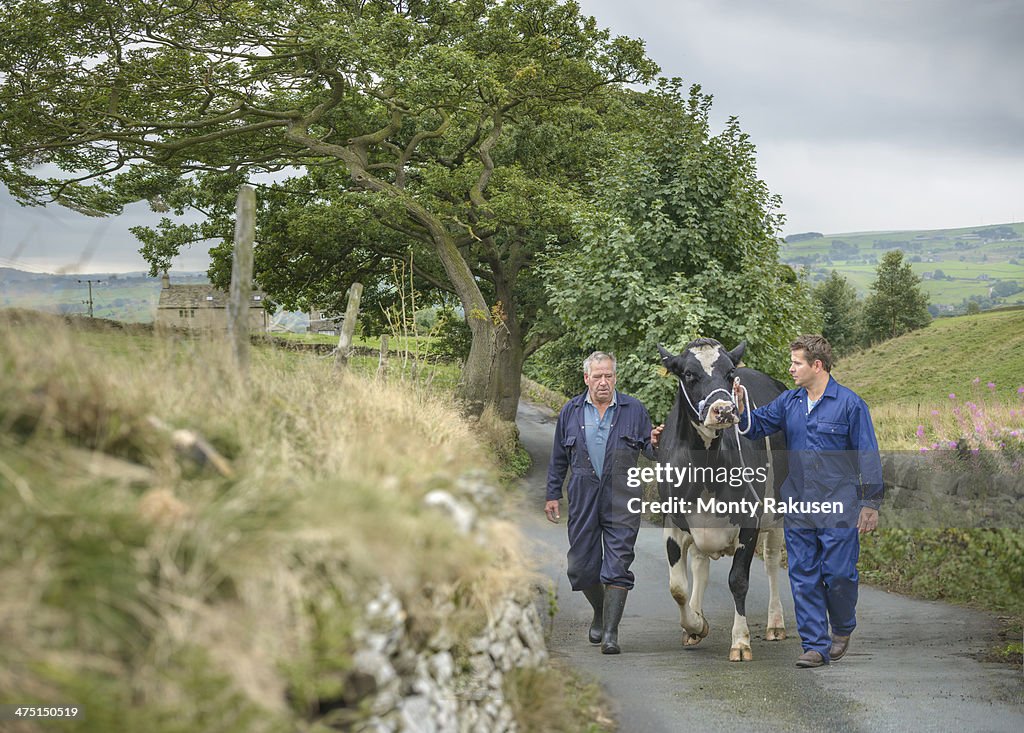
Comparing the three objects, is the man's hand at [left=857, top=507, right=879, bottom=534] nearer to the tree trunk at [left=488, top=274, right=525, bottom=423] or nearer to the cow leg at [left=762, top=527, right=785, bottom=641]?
the cow leg at [left=762, top=527, right=785, bottom=641]

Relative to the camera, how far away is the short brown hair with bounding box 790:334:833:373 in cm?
784

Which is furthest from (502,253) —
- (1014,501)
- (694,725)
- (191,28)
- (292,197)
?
(694,725)

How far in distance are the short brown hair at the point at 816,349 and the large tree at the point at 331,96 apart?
44.7 feet

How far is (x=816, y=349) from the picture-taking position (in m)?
7.85

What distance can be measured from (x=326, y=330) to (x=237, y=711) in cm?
4088

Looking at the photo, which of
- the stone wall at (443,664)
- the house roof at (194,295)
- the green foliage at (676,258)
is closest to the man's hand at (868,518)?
the stone wall at (443,664)

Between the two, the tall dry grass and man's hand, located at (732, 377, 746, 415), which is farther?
man's hand, located at (732, 377, 746, 415)

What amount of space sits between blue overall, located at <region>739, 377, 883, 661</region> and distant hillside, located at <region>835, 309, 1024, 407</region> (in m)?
26.1

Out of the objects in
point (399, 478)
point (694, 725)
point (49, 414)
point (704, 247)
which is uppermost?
point (704, 247)

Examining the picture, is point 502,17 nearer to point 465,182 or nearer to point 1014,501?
point 465,182

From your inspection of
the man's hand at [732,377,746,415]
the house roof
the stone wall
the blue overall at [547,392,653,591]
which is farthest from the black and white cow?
the house roof

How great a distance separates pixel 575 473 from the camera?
334 inches

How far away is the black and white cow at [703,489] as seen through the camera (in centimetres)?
791

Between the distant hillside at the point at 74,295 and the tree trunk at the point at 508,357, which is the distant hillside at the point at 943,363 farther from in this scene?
the distant hillside at the point at 74,295
